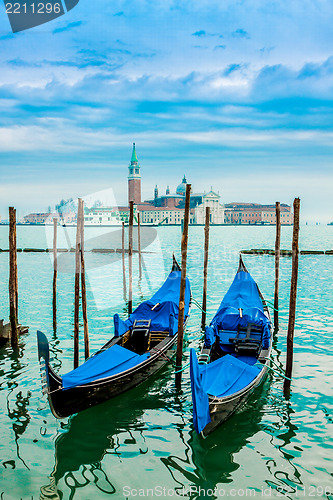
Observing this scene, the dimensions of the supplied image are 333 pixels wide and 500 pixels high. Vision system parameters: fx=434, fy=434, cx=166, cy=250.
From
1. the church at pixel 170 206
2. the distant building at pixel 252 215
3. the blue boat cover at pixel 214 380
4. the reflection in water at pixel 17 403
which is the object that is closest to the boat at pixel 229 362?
the blue boat cover at pixel 214 380

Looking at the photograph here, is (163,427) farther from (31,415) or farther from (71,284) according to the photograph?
(71,284)

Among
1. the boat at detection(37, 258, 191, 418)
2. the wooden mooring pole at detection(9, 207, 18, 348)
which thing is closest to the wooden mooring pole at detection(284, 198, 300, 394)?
the boat at detection(37, 258, 191, 418)

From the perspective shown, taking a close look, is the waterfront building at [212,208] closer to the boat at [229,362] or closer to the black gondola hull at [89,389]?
the boat at [229,362]

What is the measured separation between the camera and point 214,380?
16.1 feet

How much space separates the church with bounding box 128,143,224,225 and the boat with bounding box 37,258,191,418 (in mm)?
95774

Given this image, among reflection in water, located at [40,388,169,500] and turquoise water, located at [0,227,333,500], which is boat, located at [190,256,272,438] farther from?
reflection in water, located at [40,388,169,500]

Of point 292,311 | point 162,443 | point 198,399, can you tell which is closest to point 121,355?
point 162,443

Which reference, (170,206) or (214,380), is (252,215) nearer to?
(170,206)

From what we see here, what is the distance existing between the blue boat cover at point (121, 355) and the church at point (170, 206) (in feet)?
314

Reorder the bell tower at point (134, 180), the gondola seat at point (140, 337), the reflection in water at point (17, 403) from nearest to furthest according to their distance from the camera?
the reflection in water at point (17, 403), the gondola seat at point (140, 337), the bell tower at point (134, 180)

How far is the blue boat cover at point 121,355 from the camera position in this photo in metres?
4.91

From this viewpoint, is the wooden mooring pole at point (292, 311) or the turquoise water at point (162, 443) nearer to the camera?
the turquoise water at point (162, 443)

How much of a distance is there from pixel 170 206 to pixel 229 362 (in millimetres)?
102739

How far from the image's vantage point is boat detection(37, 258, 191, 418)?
15.0ft
